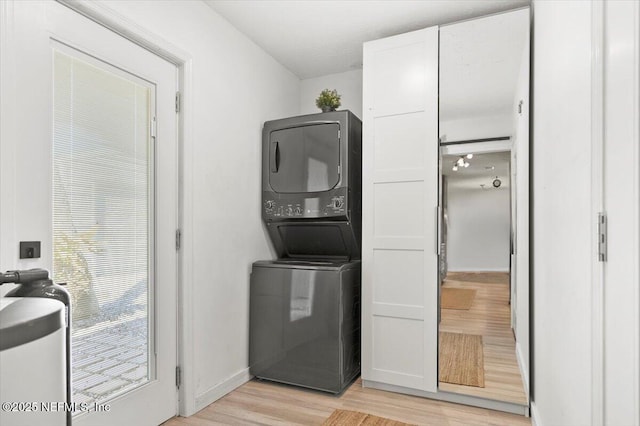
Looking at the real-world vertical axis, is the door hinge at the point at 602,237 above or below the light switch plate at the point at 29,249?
above

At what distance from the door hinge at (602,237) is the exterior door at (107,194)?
199cm

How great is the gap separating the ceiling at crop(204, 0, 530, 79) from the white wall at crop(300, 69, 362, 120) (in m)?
0.36

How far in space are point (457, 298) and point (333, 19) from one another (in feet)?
6.93

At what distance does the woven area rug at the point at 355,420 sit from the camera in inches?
89.3

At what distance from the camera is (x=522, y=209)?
2432mm

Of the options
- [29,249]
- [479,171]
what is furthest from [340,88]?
[29,249]

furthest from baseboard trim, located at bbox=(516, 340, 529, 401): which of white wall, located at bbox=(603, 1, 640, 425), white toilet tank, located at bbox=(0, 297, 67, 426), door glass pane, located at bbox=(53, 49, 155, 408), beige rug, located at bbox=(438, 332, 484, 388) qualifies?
white toilet tank, located at bbox=(0, 297, 67, 426)

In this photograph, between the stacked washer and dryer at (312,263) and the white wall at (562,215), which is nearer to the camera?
the white wall at (562,215)

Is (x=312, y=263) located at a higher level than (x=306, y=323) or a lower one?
higher

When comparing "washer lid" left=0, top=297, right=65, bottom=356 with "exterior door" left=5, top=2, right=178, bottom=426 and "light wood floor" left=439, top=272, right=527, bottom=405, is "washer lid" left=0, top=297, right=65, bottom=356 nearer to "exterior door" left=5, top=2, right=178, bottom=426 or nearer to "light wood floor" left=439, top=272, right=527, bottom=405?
"exterior door" left=5, top=2, right=178, bottom=426

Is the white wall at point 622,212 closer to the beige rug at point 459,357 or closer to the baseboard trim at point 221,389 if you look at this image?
the beige rug at point 459,357

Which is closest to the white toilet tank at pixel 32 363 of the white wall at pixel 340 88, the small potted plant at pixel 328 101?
the small potted plant at pixel 328 101

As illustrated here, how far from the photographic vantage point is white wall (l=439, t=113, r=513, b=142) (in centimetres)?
252

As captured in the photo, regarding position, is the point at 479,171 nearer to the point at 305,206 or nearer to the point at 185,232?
the point at 305,206
